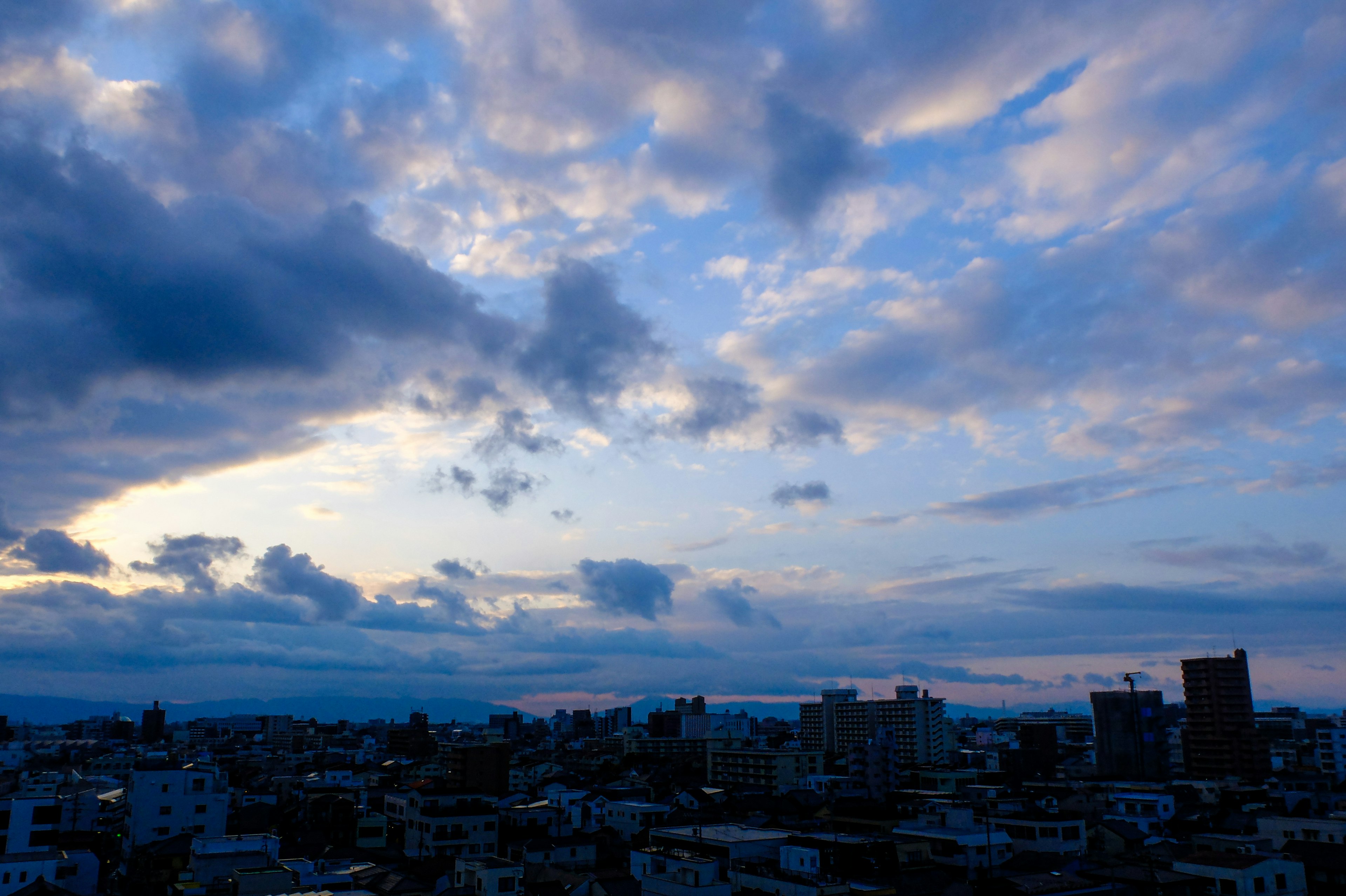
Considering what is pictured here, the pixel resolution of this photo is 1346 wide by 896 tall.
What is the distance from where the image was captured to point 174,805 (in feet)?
194

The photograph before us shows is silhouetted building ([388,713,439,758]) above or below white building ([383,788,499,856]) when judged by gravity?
below

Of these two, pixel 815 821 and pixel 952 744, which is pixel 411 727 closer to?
pixel 952 744

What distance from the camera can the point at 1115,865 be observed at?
47375mm

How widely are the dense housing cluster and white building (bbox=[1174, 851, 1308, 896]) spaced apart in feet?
0.33

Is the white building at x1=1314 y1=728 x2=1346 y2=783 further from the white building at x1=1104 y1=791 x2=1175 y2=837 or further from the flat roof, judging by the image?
the flat roof

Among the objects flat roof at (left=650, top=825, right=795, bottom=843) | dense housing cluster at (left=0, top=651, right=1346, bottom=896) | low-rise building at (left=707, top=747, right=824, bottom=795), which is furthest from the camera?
low-rise building at (left=707, top=747, right=824, bottom=795)

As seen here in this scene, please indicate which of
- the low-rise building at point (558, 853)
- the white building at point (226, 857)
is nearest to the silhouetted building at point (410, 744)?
the low-rise building at point (558, 853)

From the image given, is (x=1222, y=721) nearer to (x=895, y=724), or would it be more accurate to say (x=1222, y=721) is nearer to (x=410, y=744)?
(x=895, y=724)

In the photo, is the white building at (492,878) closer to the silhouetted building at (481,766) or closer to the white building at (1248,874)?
the white building at (1248,874)

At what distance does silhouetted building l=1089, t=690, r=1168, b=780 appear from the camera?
127 meters

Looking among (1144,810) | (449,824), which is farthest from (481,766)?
(1144,810)

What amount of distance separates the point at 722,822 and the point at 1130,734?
95.9m

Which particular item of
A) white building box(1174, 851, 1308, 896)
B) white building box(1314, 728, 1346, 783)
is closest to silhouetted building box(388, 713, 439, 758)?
white building box(1174, 851, 1308, 896)

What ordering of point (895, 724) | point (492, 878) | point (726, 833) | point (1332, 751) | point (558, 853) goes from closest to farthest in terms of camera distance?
point (492, 878) < point (726, 833) < point (558, 853) < point (1332, 751) < point (895, 724)
